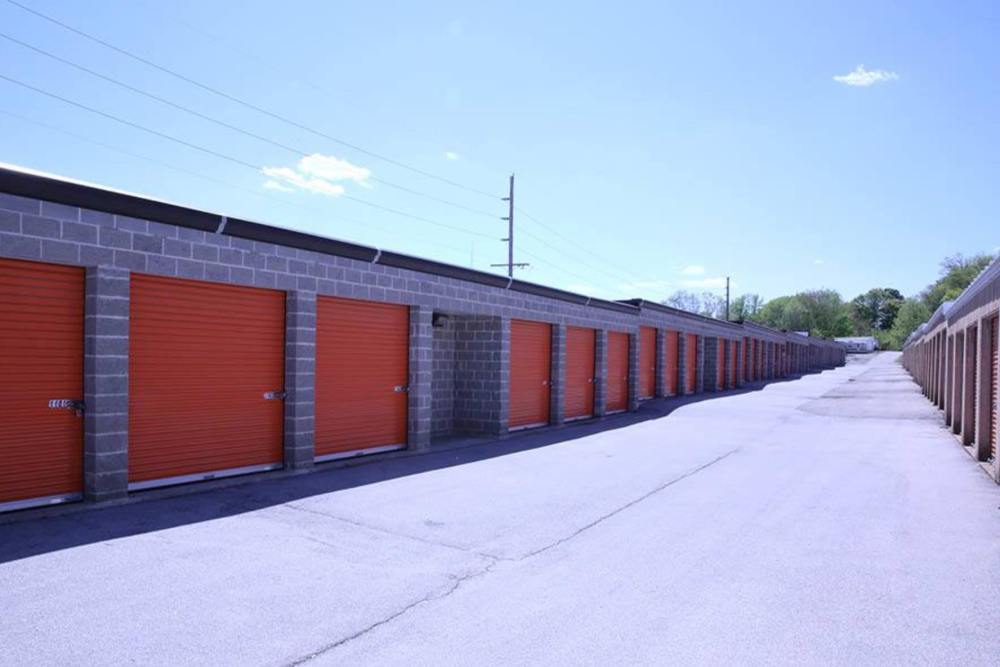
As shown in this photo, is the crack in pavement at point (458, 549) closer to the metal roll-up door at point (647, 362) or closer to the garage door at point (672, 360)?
the metal roll-up door at point (647, 362)

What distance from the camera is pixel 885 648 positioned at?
15.2 ft

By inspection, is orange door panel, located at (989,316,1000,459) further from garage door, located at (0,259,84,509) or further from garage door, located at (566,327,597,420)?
garage door, located at (0,259,84,509)

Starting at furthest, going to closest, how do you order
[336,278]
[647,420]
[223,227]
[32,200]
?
[647,420], [336,278], [223,227], [32,200]

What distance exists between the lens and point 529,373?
17031 mm

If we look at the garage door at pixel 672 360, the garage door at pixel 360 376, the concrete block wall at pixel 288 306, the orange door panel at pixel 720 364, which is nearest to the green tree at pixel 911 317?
the orange door panel at pixel 720 364

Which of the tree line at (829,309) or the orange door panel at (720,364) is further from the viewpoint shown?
the tree line at (829,309)

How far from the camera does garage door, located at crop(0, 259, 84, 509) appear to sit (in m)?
7.14

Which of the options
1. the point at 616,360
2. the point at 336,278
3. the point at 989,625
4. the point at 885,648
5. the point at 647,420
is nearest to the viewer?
the point at 885,648

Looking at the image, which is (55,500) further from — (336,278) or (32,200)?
(336,278)

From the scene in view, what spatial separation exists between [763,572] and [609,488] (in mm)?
3814

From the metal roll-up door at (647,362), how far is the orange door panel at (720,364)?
8.43m

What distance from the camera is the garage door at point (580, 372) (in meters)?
19.1

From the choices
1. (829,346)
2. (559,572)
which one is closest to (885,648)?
(559,572)

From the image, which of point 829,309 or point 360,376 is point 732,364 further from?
point 829,309
